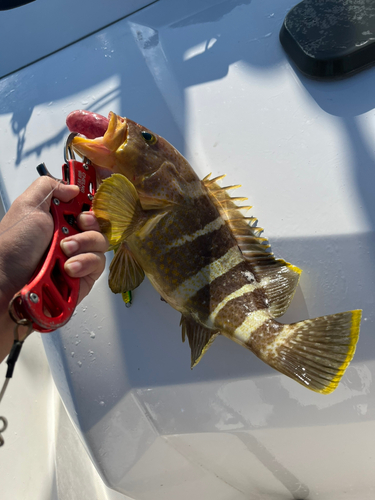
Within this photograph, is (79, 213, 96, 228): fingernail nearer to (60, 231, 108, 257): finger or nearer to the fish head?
(60, 231, 108, 257): finger

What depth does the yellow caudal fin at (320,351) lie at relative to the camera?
1.15 metres

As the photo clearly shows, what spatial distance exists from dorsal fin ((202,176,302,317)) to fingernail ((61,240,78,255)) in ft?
1.81

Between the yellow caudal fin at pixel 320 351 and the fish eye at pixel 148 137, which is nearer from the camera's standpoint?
the yellow caudal fin at pixel 320 351

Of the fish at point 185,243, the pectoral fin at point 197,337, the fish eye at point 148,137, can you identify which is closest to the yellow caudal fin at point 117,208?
the fish at point 185,243

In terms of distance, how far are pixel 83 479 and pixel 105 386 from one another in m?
0.97

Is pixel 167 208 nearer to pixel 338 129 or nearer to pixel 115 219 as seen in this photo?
pixel 115 219

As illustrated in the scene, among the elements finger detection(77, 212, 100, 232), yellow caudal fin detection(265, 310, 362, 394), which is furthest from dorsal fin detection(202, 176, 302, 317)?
finger detection(77, 212, 100, 232)

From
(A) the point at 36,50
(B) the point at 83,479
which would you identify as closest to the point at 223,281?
(B) the point at 83,479

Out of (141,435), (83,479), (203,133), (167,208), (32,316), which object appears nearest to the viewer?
(32,316)

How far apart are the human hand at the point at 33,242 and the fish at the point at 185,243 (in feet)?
0.38

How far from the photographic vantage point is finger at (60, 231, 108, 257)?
1150 millimetres

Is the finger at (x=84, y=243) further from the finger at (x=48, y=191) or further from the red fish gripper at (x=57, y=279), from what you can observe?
the finger at (x=48, y=191)

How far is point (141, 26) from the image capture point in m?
2.16

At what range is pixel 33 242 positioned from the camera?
1.16m
